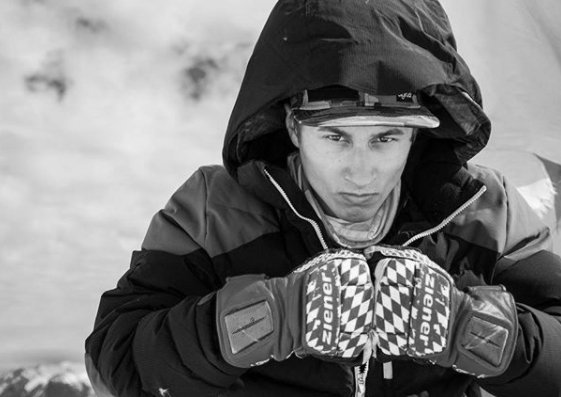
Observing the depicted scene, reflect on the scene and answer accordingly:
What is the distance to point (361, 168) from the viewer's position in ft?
7.43

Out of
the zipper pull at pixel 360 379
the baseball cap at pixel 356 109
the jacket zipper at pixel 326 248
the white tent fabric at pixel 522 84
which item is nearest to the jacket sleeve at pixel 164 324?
the jacket zipper at pixel 326 248

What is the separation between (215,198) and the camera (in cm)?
247

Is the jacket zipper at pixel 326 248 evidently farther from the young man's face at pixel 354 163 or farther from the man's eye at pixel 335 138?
the man's eye at pixel 335 138

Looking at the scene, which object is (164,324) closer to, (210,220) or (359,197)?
(210,220)

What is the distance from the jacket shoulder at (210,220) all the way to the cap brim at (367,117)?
35 centimetres

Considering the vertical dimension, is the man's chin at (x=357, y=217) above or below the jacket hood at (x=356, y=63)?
below

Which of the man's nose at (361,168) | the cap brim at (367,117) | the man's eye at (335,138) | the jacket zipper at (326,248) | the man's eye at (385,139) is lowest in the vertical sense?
the jacket zipper at (326,248)

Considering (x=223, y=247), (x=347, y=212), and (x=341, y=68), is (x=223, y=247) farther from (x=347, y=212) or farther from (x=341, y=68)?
(x=341, y=68)

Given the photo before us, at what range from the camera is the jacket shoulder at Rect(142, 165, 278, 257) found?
2375 millimetres

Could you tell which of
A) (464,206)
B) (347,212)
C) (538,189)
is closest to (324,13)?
(347,212)

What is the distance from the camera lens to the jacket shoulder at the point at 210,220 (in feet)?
7.79

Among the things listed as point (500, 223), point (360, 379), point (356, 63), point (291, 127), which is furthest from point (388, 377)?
point (356, 63)

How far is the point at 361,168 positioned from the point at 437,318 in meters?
0.51

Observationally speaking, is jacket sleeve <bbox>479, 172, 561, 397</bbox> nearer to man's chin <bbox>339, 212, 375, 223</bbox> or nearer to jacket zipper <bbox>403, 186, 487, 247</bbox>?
jacket zipper <bbox>403, 186, 487, 247</bbox>
